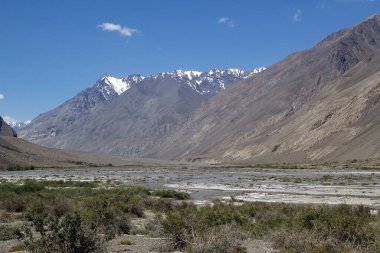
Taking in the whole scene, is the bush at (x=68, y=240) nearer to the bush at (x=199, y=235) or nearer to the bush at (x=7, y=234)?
the bush at (x=199, y=235)

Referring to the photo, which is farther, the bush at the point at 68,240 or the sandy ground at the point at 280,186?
the sandy ground at the point at 280,186

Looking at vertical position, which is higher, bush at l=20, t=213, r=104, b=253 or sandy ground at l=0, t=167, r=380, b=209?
bush at l=20, t=213, r=104, b=253

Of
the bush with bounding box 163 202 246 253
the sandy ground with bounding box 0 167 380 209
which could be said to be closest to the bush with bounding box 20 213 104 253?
the bush with bounding box 163 202 246 253

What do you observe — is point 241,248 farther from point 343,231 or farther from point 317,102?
point 317,102

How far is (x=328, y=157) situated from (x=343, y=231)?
128 m

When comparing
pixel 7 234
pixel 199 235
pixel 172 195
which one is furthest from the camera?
pixel 172 195

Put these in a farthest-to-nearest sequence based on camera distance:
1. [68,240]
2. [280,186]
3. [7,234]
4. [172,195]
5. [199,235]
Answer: [280,186] → [172,195] → [7,234] → [199,235] → [68,240]

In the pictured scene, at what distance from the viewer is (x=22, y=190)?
1635 inches

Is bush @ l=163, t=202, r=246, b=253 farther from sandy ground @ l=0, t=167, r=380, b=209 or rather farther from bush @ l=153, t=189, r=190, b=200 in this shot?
bush @ l=153, t=189, r=190, b=200

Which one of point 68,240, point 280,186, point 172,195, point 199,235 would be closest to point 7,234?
point 68,240

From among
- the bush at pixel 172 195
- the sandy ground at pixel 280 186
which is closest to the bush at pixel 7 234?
the sandy ground at pixel 280 186

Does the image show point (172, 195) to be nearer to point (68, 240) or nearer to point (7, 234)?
point (7, 234)

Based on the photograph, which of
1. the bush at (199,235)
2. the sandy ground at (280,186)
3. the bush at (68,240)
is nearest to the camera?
the bush at (68,240)

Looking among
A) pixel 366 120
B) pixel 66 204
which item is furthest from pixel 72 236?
pixel 366 120
